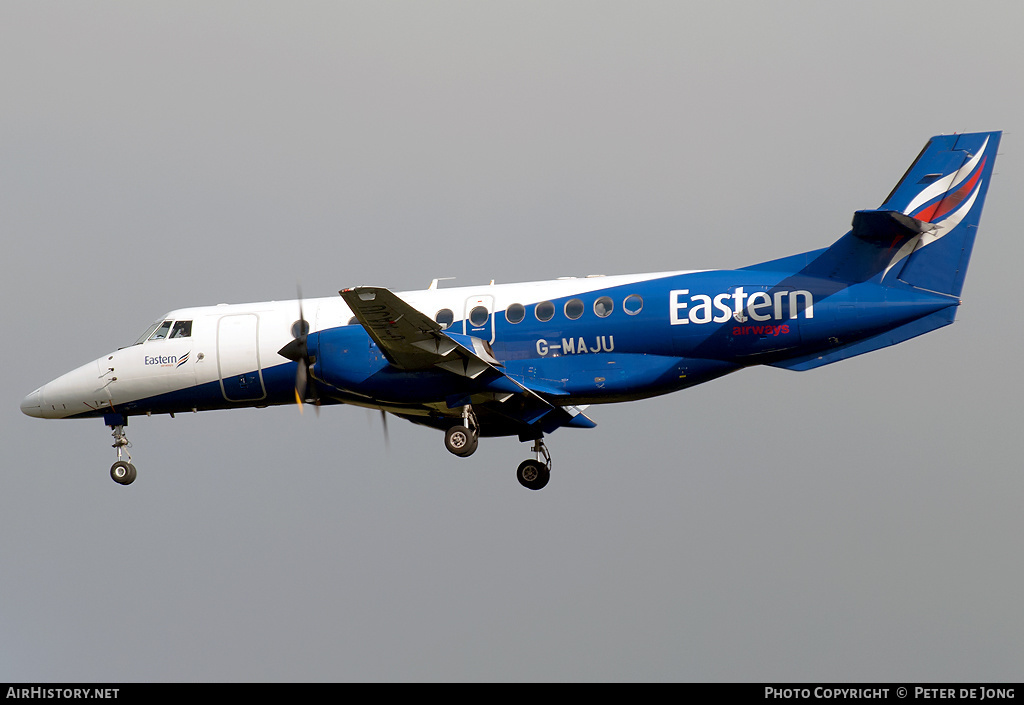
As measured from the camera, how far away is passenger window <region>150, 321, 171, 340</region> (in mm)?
28788

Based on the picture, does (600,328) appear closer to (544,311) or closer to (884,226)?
(544,311)

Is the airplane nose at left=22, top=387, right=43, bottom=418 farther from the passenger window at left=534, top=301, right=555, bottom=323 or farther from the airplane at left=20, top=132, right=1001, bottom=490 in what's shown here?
the passenger window at left=534, top=301, right=555, bottom=323

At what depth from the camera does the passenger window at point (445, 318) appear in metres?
26.8

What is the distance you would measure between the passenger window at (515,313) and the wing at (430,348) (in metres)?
0.70

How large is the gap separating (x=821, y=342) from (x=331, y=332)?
30.7ft

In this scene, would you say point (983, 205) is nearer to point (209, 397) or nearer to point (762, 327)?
point (762, 327)

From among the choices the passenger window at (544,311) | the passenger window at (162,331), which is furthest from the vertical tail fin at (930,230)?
the passenger window at (162,331)

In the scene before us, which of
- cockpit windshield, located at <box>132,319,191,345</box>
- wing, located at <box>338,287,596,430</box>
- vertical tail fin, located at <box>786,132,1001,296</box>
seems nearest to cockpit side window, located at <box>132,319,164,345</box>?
cockpit windshield, located at <box>132,319,191,345</box>

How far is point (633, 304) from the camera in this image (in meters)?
25.7

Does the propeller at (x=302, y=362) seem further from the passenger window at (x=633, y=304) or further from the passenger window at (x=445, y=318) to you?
the passenger window at (x=633, y=304)
